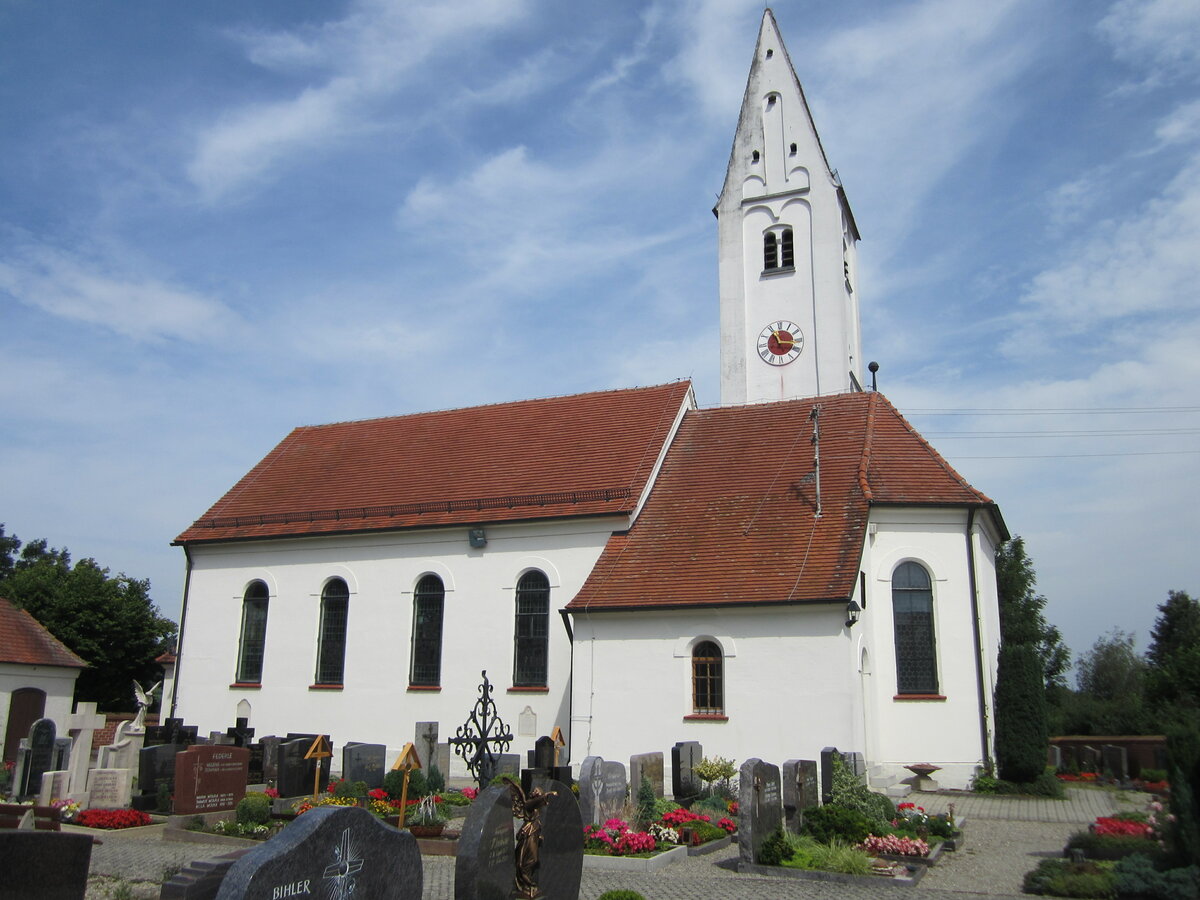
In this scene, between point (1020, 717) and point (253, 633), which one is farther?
point (253, 633)

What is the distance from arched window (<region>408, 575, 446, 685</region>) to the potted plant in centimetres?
796

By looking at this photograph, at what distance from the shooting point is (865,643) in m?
19.0

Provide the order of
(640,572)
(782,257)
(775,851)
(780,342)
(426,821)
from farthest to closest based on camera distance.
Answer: (782,257) < (780,342) < (640,572) < (426,821) < (775,851)

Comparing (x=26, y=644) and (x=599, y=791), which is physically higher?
(x=26, y=644)

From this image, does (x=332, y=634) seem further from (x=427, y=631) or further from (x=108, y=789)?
(x=108, y=789)

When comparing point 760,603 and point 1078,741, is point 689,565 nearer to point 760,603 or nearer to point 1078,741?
point 760,603

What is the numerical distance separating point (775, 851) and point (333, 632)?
14.9 m

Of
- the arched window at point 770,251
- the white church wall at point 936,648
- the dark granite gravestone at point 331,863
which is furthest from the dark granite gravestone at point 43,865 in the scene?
the arched window at point 770,251

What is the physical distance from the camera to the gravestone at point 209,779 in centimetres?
1518

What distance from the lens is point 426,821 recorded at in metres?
13.9

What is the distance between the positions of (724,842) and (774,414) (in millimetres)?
12424

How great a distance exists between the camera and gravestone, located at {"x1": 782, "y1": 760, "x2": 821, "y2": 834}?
44.5ft

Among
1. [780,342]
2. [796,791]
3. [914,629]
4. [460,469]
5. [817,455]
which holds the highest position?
[780,342]

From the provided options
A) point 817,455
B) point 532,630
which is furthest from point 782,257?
point 532,630
